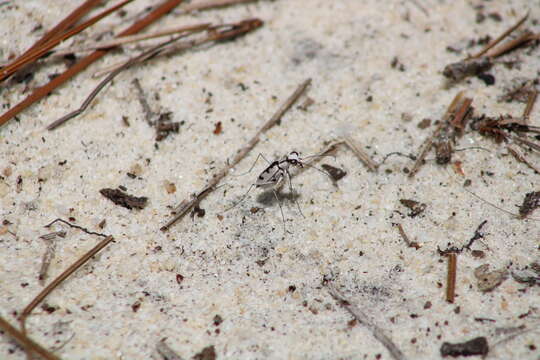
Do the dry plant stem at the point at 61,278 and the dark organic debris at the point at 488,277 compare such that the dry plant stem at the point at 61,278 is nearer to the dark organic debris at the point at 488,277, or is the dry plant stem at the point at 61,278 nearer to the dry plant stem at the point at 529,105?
the dark organic debris at the point at 488,277

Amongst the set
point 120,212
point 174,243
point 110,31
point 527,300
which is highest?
point 110,31

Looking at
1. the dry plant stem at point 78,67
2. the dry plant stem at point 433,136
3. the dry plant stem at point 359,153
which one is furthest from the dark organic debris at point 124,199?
the dry plant stem at point 433,136

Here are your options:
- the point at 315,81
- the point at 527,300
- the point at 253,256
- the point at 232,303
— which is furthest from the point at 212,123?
the point at 527,300

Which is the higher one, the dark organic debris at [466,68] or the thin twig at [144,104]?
the thin twig at [144,104]

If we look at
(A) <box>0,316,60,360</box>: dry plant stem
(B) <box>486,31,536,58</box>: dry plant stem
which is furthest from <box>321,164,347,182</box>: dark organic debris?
(A) <box>0,316,60,360</box>: dry plant stem

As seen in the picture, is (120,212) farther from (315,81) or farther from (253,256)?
(315,81)

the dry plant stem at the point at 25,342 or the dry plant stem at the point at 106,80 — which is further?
the dry plant stem at the point at 106,80

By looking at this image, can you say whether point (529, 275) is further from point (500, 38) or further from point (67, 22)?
point (67, 22)
